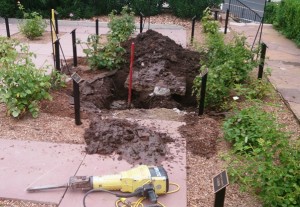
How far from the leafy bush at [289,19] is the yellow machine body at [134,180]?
7.84 metres

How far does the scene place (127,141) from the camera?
4.24 metres

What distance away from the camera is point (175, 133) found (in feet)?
15.0

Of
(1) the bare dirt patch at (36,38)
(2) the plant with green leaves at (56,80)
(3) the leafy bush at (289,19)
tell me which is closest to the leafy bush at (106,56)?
(2) the plant with green leaves at (56,80)

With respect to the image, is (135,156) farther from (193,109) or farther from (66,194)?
(193,109)

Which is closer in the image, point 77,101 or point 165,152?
point 165,152

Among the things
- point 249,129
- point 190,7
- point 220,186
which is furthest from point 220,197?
point 190,7

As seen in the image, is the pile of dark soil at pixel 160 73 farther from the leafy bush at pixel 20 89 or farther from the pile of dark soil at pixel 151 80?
the leafy bush at pixel 20 89

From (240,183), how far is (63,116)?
2460mm

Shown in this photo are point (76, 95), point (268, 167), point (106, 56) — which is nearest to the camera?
point (268, 167)

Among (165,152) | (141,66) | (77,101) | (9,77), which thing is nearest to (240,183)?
(165,152)

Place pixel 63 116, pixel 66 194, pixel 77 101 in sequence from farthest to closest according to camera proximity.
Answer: pixel 63 116
pixel 77 101
pixel 66 194

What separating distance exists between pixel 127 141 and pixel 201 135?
36.7 inches

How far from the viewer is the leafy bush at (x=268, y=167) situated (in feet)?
10.1

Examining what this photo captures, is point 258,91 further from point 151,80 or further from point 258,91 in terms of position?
point 151,80
